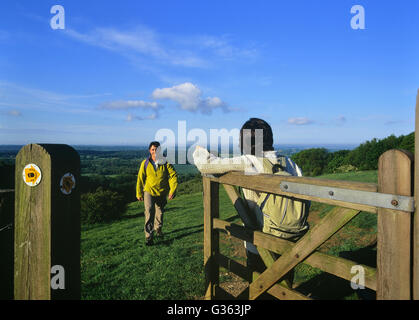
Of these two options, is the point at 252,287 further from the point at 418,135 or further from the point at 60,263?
the point at 418,135

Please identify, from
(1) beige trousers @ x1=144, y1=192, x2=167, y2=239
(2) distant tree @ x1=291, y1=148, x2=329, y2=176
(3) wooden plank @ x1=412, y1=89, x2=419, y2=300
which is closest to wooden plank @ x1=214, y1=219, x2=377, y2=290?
(3) wooden plank @ x1=412, y1=89, x2=419, y2=300

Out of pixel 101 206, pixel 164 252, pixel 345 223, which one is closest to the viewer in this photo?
pixel 345 223

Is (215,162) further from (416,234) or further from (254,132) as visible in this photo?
(416,234)

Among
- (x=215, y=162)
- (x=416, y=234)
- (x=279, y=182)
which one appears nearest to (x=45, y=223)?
(x=215, y=162)

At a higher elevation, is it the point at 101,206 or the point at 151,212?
the point at 151,212

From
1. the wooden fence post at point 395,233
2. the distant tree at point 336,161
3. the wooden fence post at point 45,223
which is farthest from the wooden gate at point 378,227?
the distant tree at point 336,161

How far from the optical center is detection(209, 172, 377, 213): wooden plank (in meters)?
1.68

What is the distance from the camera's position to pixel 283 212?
254 cm

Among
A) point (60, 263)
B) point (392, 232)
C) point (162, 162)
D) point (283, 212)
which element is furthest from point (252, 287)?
point (162, 162)

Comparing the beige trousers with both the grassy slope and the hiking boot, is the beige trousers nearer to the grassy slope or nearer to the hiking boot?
the hiking boot

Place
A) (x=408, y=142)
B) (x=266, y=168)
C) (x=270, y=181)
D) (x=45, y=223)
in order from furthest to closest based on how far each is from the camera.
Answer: (x=408, y=142), (x=266, y=168), (x=270, y=181), (x=45, y=223)

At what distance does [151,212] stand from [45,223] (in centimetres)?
511

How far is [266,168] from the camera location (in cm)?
249
